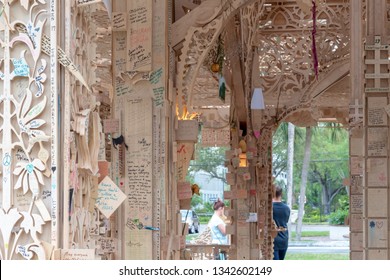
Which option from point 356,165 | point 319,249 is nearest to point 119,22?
point 356,165

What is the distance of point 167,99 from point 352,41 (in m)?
1.47

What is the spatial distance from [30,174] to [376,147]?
3.66 metres

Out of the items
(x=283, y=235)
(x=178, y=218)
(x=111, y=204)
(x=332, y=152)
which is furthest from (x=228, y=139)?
(x=332, y=152)

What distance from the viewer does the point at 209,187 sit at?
140 ft

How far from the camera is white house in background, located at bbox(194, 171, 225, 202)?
42000 mm

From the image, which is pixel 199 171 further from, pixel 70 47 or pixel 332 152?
pixel 70 47

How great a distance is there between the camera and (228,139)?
12.6 meters

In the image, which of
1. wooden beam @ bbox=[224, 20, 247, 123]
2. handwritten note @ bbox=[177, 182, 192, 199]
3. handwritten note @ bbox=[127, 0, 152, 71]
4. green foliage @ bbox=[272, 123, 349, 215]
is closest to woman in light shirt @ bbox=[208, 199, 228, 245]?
wooden beam @ bbox=[224, 20, 247, 123]

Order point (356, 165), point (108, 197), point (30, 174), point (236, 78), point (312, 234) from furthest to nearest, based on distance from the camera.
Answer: point (312, 234) < point (236, 78) < point (356, 165) < point (108, 197) < point (30, 174)

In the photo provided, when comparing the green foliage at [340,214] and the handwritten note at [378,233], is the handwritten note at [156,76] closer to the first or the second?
the handwritten note at [378,233]

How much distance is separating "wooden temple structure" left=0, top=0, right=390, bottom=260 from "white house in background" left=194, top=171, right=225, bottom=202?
25556 mm

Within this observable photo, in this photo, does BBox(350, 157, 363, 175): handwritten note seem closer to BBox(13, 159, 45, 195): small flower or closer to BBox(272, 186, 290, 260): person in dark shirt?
BBox(13, 159, 45, 195): small flower

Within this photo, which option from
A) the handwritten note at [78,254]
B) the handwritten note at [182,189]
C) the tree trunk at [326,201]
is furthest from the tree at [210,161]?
the handwritten note at [78,254]

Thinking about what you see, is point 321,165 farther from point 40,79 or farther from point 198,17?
point 40,79
